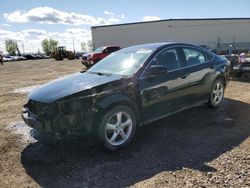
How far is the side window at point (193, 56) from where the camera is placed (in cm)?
545

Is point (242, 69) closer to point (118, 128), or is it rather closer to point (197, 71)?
point (197, 71)

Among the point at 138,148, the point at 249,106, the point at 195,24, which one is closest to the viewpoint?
the point at 138,148

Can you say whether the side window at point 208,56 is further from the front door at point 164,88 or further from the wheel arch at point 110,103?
the wheel arch at point 110,103

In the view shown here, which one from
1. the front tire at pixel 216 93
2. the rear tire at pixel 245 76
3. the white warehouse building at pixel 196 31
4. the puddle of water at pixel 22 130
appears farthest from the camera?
the white warehouse building at pixel 196 31

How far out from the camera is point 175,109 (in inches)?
202

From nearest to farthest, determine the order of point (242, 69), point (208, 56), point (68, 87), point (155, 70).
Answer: point (68, 87) → point (155, 70) → point (208, 56) → point (242, 69)

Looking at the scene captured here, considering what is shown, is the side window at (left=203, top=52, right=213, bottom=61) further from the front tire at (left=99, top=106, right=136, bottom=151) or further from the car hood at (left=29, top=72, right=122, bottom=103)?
the front tire at (left=99, top=106, right=136, bottom=151)

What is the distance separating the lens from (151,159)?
12.9 ft

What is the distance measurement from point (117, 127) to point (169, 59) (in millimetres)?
1754

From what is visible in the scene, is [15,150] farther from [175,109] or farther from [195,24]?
[195,24]

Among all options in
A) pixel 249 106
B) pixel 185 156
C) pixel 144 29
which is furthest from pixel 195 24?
pixel 185 156

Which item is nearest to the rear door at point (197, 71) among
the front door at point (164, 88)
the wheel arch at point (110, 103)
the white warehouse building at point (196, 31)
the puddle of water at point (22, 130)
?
the front door at point (164, 88)

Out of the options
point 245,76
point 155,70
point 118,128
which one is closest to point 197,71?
point 155,70

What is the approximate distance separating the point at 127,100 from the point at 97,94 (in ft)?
1.66
